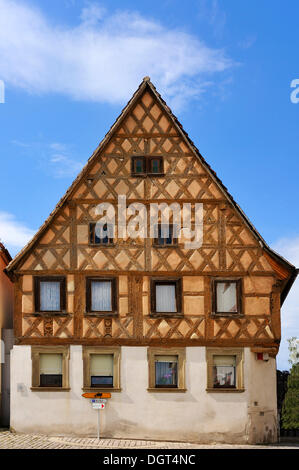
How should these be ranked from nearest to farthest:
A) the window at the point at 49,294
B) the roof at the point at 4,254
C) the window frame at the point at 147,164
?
the window at the point at 49,294
the window frame at the point at 147,164
the roof at the point at 4,254

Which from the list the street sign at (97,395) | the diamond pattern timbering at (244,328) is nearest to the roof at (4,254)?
the street sign at (97,395)

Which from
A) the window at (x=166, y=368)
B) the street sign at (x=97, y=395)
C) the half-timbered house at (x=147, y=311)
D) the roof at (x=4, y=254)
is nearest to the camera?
the street sign at (x=97, y=395)

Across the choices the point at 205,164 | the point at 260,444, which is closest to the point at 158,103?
the point at 205,164

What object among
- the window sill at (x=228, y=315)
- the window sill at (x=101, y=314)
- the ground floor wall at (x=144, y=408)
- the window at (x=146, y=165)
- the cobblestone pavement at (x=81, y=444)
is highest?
the window at (x=146, y=165)

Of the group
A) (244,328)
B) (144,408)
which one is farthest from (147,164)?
(144,408)

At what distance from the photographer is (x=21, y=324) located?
→ 2678cm

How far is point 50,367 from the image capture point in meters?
26.8

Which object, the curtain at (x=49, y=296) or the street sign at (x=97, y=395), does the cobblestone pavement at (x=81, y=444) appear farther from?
the curtain at (x=49, y=296)

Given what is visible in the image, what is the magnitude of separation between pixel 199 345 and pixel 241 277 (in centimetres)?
286

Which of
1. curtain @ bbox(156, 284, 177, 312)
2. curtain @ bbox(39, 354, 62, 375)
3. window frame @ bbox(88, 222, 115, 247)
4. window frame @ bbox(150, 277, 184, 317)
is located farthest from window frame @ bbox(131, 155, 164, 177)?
curtain @ bbox(39, 354, 62, 375)

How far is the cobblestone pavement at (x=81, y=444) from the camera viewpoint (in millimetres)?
23828

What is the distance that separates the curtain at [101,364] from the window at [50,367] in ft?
3.03

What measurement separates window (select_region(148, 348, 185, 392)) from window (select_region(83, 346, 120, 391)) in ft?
4.03
